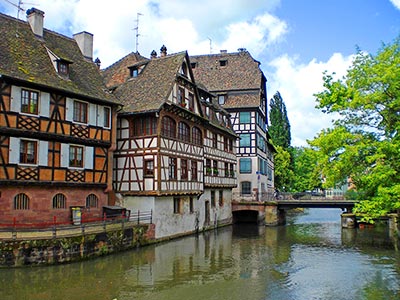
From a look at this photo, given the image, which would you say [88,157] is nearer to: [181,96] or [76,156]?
[76,156]

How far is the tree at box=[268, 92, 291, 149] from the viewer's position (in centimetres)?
6512

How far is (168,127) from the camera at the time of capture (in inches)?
1067

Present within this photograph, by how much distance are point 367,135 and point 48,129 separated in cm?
1680

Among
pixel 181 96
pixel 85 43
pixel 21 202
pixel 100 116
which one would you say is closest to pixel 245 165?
pixel 181 96

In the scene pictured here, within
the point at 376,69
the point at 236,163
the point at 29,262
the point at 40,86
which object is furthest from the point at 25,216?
the point at 236,163

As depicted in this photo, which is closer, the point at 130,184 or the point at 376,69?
the point at 376,69

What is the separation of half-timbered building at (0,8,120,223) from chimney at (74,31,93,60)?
2141 mm

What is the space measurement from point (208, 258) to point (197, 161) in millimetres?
10844

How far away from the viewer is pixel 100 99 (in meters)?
23.9

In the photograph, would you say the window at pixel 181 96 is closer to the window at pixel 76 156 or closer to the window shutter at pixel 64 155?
the window at pixel 76 156

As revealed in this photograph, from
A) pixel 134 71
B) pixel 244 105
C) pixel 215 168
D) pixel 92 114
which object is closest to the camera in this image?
pixel 92 114

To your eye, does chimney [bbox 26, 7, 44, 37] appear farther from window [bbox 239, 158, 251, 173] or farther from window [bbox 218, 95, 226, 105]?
window [bbox 239, 158, 251, 173]

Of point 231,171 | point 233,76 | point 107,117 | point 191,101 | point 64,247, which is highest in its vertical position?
point 233,76

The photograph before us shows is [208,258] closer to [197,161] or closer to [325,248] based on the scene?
[325,248]
